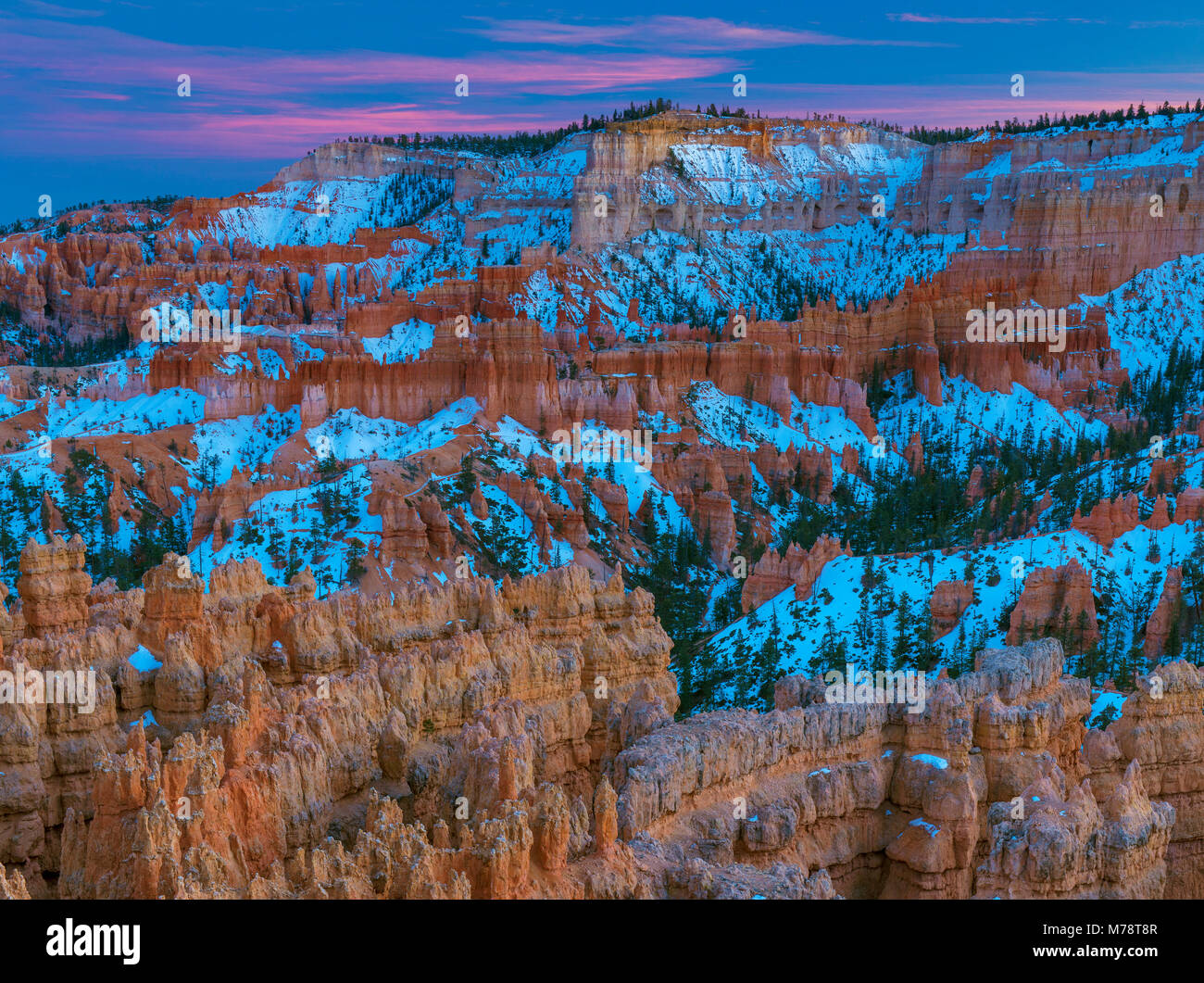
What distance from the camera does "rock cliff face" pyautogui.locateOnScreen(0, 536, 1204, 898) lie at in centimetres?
2238

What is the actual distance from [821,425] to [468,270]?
60454mm

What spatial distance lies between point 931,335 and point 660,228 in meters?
51.1

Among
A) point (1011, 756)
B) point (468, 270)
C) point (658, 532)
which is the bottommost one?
point (658, 532)

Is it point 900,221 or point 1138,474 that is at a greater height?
point 900,221

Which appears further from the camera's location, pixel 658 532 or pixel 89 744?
pixel 658 532

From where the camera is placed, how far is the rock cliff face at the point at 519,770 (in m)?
22.4

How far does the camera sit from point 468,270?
16600 centimetres

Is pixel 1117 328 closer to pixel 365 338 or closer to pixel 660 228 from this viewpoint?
pixel 660 228

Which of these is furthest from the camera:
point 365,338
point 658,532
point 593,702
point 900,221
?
point 900,221

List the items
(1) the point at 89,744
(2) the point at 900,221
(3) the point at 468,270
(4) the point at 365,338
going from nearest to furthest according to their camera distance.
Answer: (1) the point at 89,744 < (4) the point at 365,338 < (3) the point at 468,270 < (2) the point at 900,221

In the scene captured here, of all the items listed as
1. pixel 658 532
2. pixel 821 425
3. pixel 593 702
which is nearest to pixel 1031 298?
pixel 821 425

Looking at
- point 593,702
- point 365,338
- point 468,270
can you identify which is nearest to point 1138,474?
point 593,702

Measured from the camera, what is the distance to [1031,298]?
147 m

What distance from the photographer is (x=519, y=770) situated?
25.4 meters
